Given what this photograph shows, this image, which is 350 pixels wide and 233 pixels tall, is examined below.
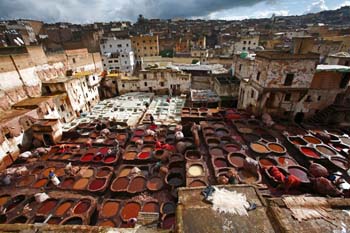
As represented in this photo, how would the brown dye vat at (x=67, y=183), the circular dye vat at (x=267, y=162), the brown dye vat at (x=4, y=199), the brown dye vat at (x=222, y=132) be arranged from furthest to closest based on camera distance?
the brown dye vat at (x=222, y=132)
the brown dye vat at (x=67, y=183)
the circular dye vat at (x=267, y=162)
the brown dye vat at (x=4, y=199)

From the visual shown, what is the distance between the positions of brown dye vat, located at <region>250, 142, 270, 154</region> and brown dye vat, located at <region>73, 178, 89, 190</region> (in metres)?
12.4

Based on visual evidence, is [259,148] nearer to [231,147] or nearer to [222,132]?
[231,147]

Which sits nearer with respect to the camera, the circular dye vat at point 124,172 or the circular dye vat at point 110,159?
the circular dye vat at point 124,172

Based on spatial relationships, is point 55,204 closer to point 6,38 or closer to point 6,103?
point 6,103

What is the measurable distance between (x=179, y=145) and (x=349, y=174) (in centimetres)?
1101

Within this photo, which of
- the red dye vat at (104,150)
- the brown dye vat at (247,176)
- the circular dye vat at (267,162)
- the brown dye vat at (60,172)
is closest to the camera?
the brown dye vat at (247,176)

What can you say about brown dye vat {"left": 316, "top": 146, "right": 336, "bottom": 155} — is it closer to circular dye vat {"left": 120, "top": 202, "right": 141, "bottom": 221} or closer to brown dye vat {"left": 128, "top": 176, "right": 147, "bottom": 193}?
brown dye vat {"left": 128, "top": 176, "right": 147, "bottom": 193}

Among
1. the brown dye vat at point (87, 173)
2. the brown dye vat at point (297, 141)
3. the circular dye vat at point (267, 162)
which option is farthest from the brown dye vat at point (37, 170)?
the brown dye vat at point (297, 141)

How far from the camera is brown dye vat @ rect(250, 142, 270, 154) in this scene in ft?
39.3

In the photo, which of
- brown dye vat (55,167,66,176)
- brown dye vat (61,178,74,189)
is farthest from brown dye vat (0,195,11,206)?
brown dye vat (61,178,74,189)

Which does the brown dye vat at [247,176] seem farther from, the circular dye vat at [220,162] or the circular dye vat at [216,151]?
the circular dye vat at [216,151]

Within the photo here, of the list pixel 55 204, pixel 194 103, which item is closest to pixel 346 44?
pixel 194 103

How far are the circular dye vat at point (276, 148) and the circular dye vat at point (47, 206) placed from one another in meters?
15.1

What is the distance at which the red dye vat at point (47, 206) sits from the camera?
31.6ft
